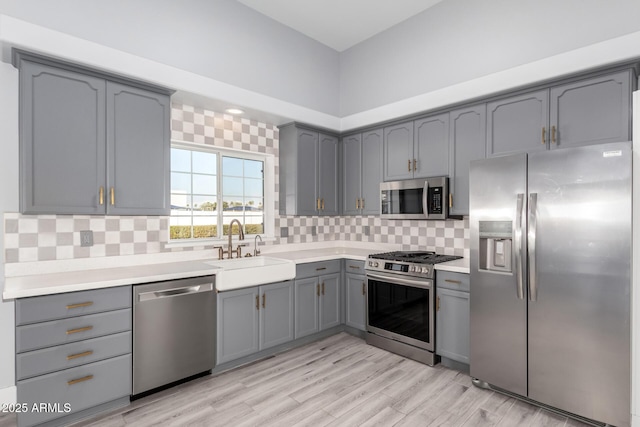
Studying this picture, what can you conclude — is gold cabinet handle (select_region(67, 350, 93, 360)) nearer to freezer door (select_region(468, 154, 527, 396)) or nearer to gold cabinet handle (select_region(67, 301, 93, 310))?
gold cabinet handle (select_region(67, 301, 93, 310))

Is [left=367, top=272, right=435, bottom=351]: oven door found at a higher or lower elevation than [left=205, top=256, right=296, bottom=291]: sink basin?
lower

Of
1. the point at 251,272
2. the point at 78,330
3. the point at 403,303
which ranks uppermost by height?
the point at 251,272

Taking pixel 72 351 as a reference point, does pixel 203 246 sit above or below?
above

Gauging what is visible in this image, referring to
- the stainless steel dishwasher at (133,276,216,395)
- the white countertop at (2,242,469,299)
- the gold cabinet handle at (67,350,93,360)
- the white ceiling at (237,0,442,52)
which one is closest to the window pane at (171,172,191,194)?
the white countertop at (2,242,469,299)

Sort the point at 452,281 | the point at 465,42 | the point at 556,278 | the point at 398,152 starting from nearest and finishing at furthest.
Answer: the point at 556,278, the point at 452,281, the point at 465,42, the point at 398,152

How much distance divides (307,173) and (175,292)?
1.98 metres

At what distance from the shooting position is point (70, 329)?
211 cm

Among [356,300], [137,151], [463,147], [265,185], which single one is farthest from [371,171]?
[137,151]

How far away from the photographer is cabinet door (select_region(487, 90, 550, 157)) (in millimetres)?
2641

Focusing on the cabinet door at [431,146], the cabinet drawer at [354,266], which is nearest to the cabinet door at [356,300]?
A: the cabinet drawer at [354,266]

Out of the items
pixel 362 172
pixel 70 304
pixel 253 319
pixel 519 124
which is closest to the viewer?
pixel 70 304

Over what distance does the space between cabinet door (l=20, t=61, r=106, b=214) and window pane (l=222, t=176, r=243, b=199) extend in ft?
4.25

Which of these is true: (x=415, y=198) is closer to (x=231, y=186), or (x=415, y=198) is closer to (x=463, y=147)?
(x=463, y=147)

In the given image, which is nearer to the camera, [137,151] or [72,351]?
[72,351]
